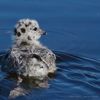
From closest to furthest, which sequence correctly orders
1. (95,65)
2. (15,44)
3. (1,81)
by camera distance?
(1,81) < (95,65) < (15,44)

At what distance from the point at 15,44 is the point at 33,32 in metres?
0.47

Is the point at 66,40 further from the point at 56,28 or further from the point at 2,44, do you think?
the point at 2,44

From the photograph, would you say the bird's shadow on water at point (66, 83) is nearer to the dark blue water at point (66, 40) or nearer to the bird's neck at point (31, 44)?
the dark blue water at point (66, 40)

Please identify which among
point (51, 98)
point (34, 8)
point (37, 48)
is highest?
point (34, 8)

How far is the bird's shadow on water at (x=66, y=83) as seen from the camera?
10.9m

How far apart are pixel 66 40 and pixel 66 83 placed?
2.26 m

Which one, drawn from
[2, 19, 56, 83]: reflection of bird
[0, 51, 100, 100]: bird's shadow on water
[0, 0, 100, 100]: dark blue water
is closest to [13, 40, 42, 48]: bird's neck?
[2, 19, 56, 83]: reflection of bird

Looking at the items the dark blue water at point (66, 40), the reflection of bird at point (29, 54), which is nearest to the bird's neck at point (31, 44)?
the reflection of bird at point (29, 54)

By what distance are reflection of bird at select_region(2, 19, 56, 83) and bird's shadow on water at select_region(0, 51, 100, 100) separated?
0.74ft

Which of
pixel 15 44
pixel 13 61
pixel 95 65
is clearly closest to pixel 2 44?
pixel 15 44

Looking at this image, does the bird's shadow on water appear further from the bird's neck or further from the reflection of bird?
the bird's neck

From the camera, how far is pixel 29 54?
1184 cm

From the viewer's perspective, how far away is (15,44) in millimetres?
13055

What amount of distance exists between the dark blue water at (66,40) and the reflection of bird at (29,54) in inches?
10.9
